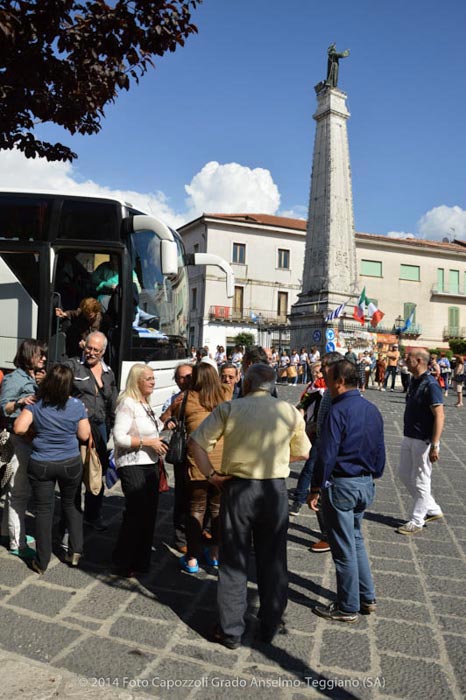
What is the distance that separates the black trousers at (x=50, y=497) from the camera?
4047 millimetres

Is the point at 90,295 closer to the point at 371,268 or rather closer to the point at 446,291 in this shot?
the point at 371,268

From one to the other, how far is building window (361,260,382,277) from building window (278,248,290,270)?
7175 millimetres

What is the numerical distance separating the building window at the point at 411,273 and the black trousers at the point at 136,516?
2016 inches

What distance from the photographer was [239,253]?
48188mm

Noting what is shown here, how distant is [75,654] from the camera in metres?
2.98

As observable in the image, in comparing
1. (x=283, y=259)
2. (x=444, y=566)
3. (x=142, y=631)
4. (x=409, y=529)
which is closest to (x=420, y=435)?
(x=409, y=529)

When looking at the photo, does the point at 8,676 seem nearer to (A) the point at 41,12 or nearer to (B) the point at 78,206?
(A) the point at 41,12

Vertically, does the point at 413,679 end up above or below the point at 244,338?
below

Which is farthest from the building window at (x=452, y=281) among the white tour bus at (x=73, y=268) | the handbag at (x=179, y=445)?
the handbag at (x=179, y=445)

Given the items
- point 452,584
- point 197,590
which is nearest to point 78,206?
point 197,590

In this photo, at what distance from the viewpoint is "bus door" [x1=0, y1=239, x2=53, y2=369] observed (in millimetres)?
6422

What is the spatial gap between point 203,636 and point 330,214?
26.1 meters

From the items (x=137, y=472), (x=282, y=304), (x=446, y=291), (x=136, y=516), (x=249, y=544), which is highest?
(x=446, y=291)

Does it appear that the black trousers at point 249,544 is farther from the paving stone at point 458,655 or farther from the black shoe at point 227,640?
the paving stone at point 458,655
